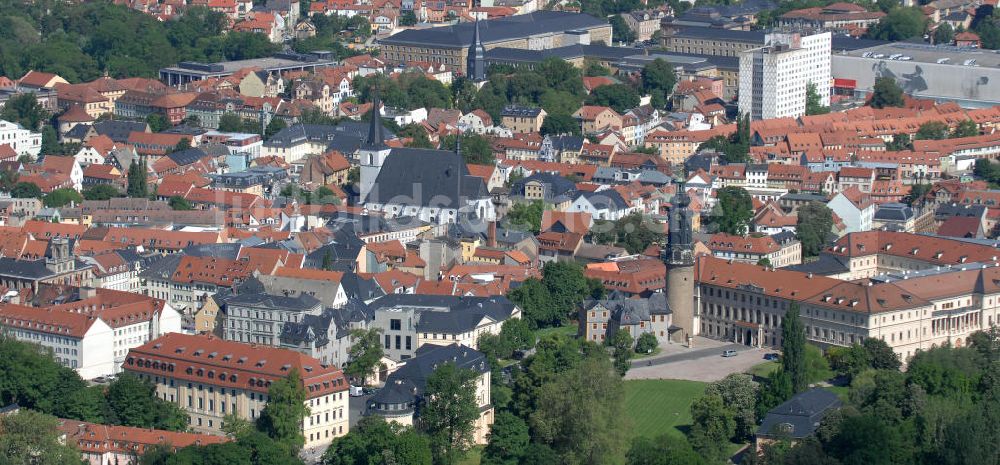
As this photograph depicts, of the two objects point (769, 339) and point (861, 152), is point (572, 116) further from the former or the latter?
point (769, 339)

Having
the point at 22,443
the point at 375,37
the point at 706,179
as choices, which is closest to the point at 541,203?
the point at 706,179

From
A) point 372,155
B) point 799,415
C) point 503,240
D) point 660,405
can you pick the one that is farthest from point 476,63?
point 799,415

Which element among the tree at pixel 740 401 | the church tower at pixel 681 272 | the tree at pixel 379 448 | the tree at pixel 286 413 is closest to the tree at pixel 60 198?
the church tower at pixel 681 272

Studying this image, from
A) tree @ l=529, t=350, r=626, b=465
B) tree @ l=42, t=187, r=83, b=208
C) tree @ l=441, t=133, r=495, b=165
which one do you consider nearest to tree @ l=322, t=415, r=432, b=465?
tree @ l=529, t=350, r=626, b=465

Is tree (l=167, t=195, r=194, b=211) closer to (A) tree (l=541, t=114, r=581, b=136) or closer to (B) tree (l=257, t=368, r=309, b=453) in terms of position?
(A) tree (l=541, t=114, r=581, b=136)

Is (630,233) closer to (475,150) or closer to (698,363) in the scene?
(698,363)

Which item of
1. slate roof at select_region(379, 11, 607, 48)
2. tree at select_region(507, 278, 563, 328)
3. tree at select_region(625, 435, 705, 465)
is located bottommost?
tree at select_region(625, 435, 705, 465)

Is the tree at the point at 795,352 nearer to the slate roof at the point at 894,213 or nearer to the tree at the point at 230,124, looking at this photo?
the slate roof at the point at 894,213
